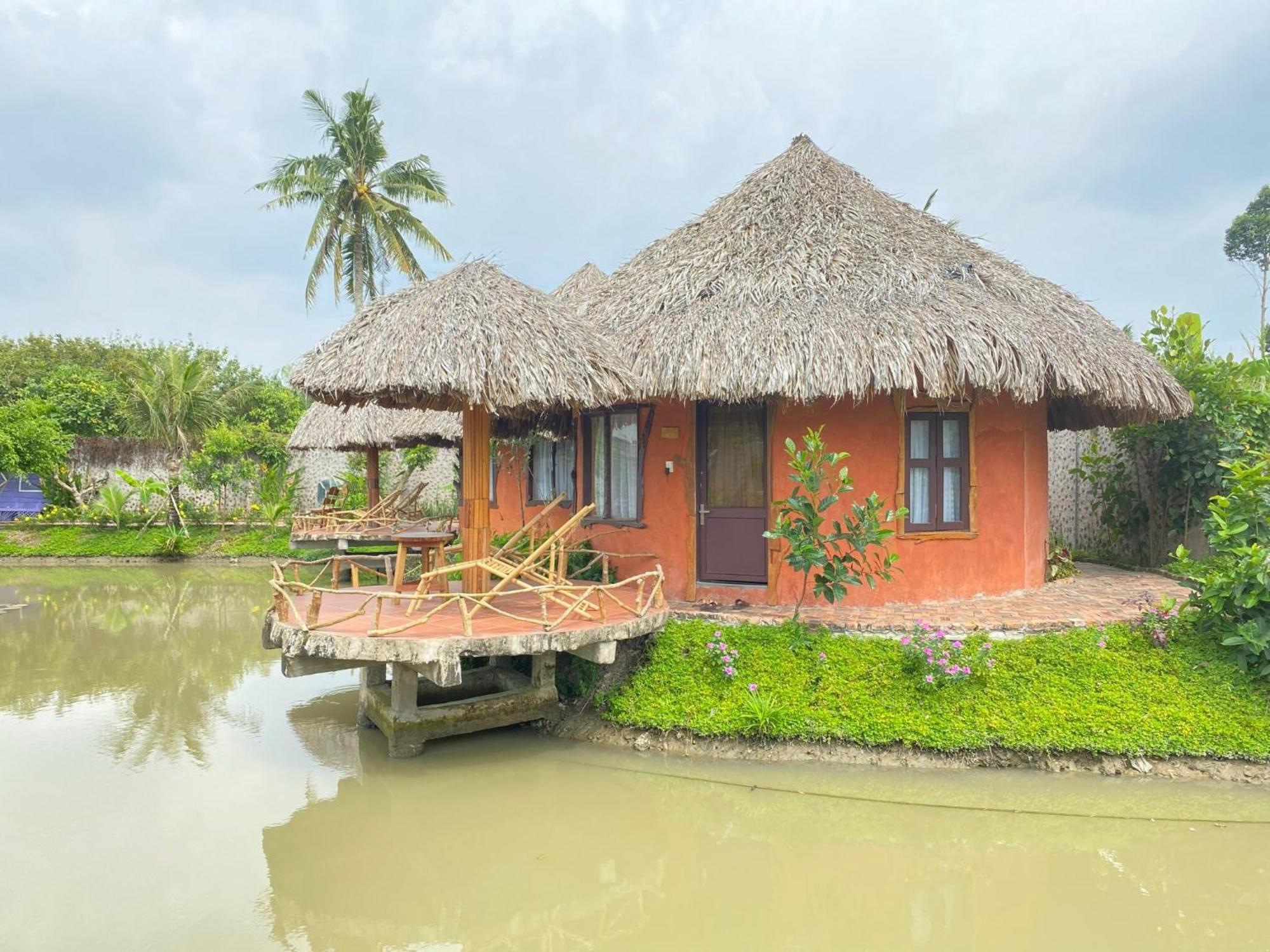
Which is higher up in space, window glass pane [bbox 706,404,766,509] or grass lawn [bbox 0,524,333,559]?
window glass pane [bbox 706,404,766,509]

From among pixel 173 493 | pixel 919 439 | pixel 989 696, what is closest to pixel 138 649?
pixel 919 439

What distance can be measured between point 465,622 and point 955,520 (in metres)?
5.46

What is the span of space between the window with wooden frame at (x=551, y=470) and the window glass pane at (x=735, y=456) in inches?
84.7

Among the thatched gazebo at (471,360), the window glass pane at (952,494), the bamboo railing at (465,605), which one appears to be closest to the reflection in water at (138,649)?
the bamboo railing at (465,605)

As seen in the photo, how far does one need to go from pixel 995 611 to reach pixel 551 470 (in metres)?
6.08

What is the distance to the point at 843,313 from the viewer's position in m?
8.12

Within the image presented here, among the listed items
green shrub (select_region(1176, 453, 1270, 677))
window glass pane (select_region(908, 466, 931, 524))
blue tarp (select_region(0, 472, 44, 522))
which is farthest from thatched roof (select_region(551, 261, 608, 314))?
blue tarp (select_region(0, 472, 44, 522))

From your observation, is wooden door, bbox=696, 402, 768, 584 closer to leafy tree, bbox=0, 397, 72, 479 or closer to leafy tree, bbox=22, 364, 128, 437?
leafy tree, bbox=0, 397, 72, 479

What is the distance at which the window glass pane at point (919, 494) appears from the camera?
8.59 m

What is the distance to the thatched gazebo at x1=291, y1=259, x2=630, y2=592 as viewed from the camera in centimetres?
671

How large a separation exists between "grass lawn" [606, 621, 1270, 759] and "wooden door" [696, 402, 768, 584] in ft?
4.85

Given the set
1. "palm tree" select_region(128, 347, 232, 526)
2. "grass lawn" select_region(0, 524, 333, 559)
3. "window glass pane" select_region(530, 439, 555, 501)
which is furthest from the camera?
"palm tree" select_region(128, 347, 232, 526)

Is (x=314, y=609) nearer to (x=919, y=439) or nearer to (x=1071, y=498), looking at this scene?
(x=919, y=439)

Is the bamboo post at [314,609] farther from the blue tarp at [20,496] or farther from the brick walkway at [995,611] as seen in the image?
the blue tarp at [20,496]
